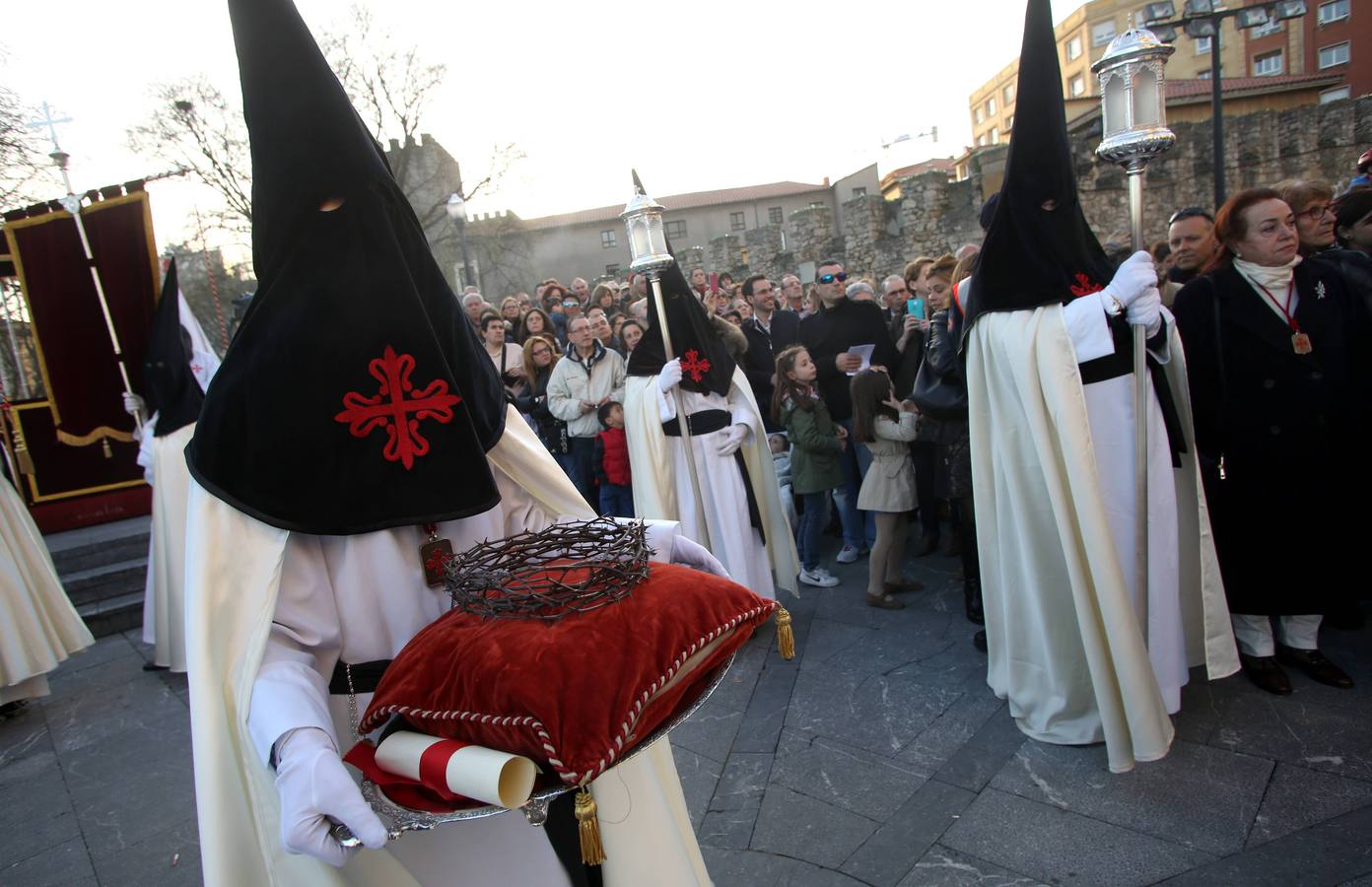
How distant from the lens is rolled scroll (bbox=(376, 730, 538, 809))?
116 centimetres

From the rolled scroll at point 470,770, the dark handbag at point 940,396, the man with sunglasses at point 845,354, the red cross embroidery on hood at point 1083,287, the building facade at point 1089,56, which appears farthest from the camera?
the building facade at point 1089,56

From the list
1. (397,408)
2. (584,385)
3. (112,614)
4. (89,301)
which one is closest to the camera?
(397,408)

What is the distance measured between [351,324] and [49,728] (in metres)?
5.21

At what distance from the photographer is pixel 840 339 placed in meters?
6.37

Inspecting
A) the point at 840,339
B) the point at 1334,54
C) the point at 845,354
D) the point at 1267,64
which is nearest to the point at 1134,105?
the point at 845,354

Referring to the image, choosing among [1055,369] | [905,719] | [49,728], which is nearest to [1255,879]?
[905,719]

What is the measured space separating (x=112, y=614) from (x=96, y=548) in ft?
3.65

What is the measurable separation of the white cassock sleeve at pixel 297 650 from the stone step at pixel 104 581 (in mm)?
7216

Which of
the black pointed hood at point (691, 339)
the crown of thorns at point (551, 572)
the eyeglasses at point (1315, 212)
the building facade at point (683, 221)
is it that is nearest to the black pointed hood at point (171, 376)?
the black pointed hood at point (691, 339)

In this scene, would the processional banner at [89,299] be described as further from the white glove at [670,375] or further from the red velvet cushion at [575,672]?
the red velvet cushion at [575,672]

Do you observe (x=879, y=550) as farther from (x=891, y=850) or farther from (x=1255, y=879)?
(x=1255, y=879)

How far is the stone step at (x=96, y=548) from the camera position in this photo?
24.7ft

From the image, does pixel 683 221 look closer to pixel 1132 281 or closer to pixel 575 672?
pixel 1132 281

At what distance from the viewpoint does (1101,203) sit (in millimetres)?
18703
